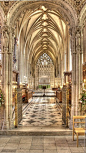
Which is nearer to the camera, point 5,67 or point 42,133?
point 42,133

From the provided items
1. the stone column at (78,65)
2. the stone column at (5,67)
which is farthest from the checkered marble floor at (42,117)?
the stone column at (78,65)

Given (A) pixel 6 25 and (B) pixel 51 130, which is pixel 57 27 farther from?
(B) pixel 51 130

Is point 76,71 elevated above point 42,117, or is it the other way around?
point 76,71

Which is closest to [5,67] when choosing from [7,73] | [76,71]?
[7,73]

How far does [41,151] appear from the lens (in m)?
4.39

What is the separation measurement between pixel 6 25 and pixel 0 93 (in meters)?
2.83

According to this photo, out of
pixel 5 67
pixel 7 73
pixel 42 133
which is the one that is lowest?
pixel 42 133

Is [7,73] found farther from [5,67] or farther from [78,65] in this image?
[78,65]

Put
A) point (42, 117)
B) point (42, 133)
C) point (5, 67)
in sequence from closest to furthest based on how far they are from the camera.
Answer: point (42, 133)
point (5, 67)
point (42, 117)

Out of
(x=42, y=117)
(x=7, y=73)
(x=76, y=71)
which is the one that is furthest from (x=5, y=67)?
(x=42, y=117)

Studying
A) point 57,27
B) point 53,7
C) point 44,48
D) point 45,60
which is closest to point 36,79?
point 45,60

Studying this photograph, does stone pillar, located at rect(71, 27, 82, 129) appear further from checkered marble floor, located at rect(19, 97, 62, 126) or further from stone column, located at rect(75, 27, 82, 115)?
checkered marble floor, located at rect(19, 97, 62, 126)

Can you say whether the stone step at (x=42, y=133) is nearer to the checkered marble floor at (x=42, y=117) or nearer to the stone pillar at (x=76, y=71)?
the stone pillar at (x=76, y=71)

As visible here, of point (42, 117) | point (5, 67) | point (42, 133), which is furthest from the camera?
point (42, 117)
